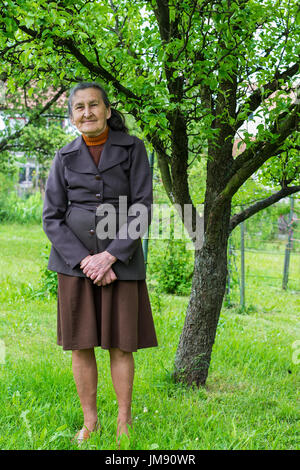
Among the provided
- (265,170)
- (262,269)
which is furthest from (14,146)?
(265,170)

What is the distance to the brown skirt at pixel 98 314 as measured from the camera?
90.2 inches

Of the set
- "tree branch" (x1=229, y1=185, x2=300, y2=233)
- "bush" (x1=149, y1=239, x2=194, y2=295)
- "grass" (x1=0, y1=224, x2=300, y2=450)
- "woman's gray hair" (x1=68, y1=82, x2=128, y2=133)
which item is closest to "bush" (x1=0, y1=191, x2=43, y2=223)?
"bush" (x1=149, y1=239, x2=194, y2=295)

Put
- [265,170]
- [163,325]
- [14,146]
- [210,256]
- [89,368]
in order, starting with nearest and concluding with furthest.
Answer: [89,368] < [210,256] < [265,170] < [163,325] < [14,146]

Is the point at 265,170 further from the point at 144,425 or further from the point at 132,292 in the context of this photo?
the point at 144,425

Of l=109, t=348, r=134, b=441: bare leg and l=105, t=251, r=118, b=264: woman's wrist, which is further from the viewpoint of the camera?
l=109, t=348, r=134, b=441: bare leg

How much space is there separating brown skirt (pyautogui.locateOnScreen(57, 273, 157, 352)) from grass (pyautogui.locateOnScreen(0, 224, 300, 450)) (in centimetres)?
47

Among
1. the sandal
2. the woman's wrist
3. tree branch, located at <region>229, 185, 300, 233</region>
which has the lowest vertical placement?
the sandal

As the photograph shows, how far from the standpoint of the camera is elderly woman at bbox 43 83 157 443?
7.53 ft

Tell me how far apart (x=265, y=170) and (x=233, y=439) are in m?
1.97

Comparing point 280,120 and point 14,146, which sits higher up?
point 14,146

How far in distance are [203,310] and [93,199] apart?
3.87ft

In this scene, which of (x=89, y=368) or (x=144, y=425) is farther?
(x=144, y=425)

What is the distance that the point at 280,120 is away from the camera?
268 centimetres

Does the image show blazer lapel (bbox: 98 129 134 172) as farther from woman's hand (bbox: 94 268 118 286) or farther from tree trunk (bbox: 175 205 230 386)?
tree trunk (bbox: 175 205 230 386)
